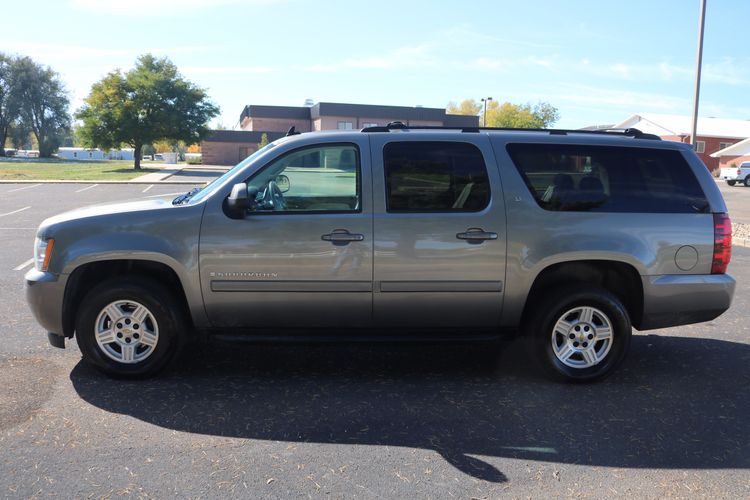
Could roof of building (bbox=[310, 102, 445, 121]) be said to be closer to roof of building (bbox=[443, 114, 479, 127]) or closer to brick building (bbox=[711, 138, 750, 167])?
roof of building (bbox=[443, 114, 479, 127])

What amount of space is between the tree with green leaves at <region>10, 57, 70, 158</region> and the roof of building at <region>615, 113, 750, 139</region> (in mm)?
74468

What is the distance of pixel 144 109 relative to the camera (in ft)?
167

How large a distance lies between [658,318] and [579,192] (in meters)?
1.15

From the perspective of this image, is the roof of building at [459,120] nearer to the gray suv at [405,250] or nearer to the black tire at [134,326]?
the gray suv at [405,250]

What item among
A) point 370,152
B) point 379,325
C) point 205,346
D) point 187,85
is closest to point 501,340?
point 379,325

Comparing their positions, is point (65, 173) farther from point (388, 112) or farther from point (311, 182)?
point (311, 182)

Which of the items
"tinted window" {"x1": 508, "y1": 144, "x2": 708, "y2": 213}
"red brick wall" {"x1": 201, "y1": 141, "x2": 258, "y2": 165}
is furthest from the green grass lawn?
"tinted window" {"x1": 508, "y1": 144, "x2": 708, "y2": 213}

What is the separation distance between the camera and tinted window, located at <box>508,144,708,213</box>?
4863 millimetres

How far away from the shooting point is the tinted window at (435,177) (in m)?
4.75

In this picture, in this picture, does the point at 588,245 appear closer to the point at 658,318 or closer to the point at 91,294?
the point at 658,318

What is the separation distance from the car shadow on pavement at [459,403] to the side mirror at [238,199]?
4.39 ft

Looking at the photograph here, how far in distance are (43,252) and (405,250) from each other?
267cm

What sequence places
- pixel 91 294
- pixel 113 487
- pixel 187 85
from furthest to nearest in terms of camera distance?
1. pixel 187 85
2. pixel 91 294
3. pixel 113 487

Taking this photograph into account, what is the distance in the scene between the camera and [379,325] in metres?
4.80
